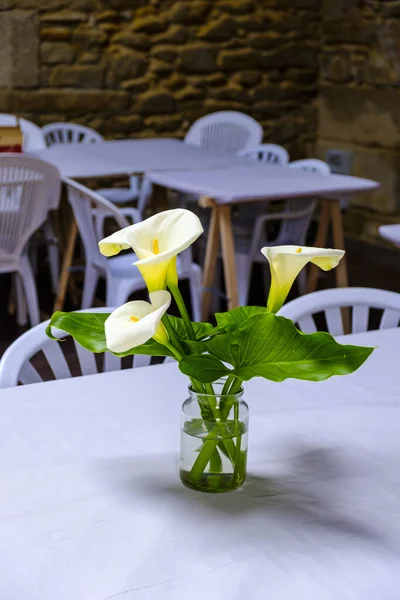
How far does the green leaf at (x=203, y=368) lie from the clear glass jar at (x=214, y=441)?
4 centimetres

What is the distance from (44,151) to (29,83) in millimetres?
1239

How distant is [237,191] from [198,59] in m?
2.73

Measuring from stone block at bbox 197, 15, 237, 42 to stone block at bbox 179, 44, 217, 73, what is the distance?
73mm

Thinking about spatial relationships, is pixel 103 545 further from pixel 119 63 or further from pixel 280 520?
pixel 119 63

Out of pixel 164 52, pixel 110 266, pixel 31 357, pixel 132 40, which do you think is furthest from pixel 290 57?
pixel 31 357

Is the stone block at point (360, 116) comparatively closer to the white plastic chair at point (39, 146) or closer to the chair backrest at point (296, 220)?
the chair backrest at point (296, 220)

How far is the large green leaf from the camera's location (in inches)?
41.4

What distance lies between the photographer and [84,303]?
146 inches

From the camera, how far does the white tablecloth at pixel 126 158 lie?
3.98m

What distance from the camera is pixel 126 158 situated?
433cm

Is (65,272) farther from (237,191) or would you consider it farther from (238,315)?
(238,315)

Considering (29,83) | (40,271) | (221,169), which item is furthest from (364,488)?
(29,83)

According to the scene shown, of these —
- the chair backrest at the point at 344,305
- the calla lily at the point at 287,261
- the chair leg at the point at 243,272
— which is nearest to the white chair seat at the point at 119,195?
the chair leg at the point at 243,272

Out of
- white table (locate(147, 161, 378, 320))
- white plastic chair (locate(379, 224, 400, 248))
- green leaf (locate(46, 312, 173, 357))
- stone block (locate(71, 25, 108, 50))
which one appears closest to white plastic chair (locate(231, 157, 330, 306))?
white table (locate(147, 161, 378, 320))
